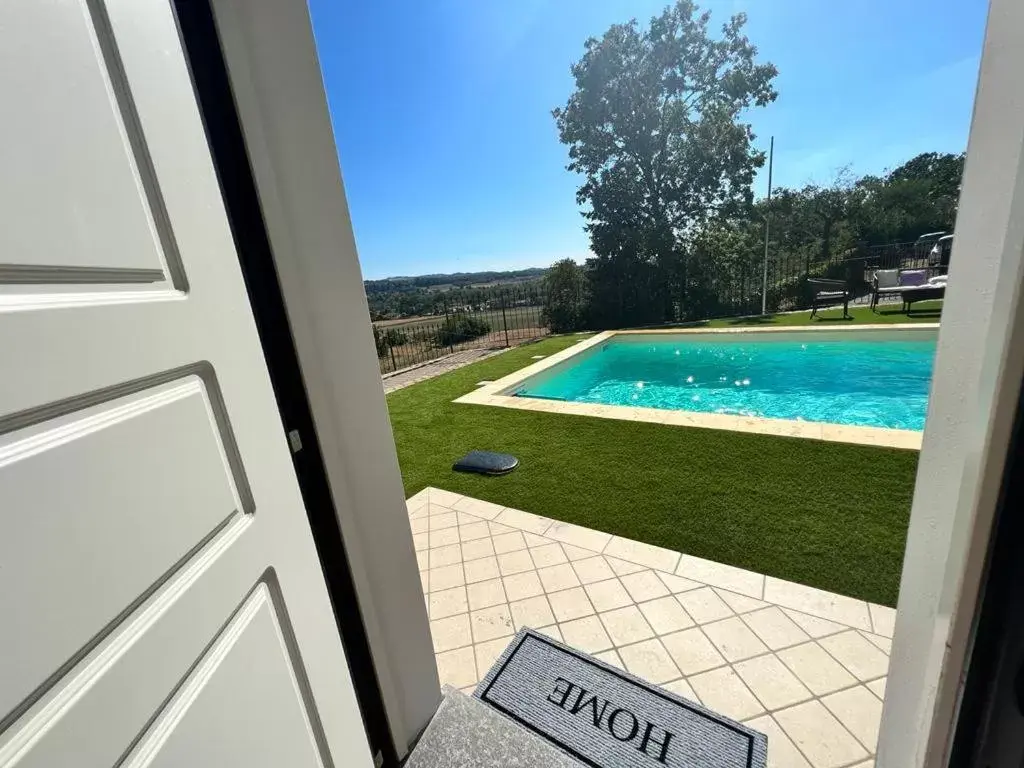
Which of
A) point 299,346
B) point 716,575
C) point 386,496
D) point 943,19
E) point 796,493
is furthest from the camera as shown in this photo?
point 943,19

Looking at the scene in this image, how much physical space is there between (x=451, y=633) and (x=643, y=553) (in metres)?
1.18

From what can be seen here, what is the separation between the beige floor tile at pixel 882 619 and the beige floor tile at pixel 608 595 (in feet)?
3.44

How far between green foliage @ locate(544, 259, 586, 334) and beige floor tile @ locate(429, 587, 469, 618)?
11.2 meters

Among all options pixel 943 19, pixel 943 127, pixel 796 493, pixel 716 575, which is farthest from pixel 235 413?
pixel 943 127

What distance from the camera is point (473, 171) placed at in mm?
14664

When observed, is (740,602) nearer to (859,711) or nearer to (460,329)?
(859,711)

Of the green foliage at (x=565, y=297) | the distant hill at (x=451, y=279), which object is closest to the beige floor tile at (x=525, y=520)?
the green foliage at (x=565, y=297)

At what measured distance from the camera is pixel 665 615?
77.4 inches

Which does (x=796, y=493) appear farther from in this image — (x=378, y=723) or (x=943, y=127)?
(x=943, y=127)

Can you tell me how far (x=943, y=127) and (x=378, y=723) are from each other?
64.1ft

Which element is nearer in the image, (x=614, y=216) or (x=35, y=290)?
(x=35, y=290)

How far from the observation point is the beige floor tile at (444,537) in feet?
8.95

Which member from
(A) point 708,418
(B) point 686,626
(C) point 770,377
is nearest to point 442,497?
(B) point 686,626

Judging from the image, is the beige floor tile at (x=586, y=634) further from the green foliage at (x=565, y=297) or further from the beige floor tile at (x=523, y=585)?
the green foliage at (x=565, y=297)
